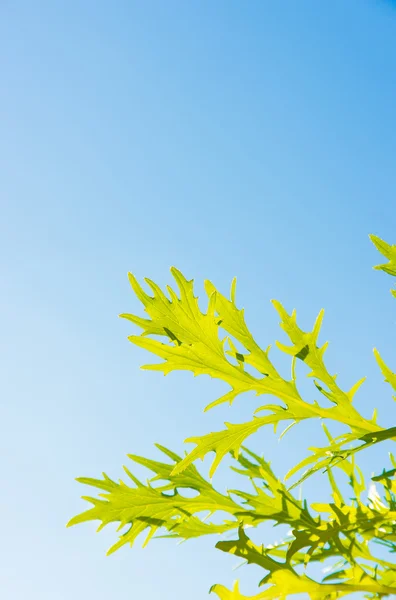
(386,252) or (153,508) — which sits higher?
(386,252)

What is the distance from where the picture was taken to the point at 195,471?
2.26 m

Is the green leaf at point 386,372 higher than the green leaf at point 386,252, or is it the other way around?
the green leaf at point 386,252

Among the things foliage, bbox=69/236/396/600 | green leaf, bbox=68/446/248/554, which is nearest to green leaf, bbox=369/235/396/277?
foliage, bbox=69/236/396/600

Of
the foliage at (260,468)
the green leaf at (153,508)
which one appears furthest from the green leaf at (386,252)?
the green leaf at (153,508)

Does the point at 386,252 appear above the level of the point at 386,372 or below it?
above

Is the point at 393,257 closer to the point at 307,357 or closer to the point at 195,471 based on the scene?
the point at 307,357

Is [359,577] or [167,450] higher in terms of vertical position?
[167,450]

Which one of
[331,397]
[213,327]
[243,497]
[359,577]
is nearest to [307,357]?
Answer: [331,397]

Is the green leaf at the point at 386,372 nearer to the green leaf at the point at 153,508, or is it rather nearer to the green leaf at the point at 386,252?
the green leaf at the point at 386,252

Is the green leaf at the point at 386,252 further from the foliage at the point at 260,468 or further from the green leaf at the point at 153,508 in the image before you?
the green leaf at the point at 153,508

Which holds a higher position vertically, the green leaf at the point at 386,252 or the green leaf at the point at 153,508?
the green leaf at the point at 386,252

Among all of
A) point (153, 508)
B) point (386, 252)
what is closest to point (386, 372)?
point (386, 252)

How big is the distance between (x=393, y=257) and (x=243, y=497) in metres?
0.91

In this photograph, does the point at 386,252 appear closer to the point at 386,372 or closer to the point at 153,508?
the point at 386,372
